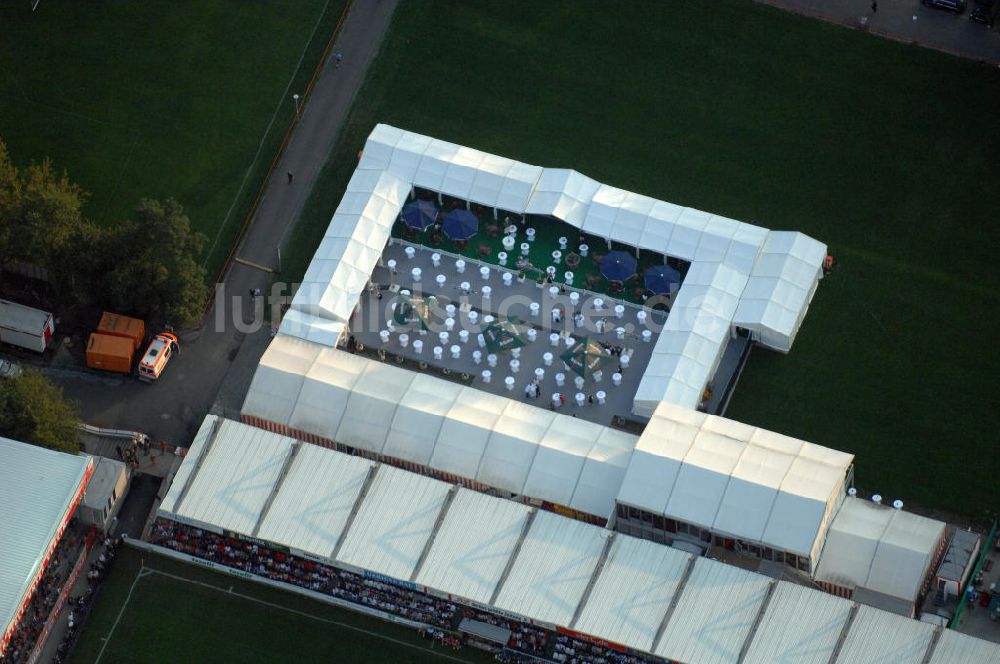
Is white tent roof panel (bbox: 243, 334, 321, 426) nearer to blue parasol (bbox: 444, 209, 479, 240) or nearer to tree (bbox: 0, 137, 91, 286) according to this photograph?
blue parasol (bbox: 444, 209, 479, 240)

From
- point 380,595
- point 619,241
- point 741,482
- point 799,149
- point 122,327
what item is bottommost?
point 380,595

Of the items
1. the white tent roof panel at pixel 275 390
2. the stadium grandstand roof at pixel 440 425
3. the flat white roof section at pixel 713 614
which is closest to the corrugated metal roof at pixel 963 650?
the flat white roof section at pixel 713 614

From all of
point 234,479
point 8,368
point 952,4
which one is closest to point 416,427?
point 234,479

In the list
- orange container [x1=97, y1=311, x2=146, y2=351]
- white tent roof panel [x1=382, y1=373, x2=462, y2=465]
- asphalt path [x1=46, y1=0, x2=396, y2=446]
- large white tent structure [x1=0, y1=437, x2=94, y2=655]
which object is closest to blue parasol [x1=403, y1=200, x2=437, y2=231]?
asphalt path [x1=46, y1=0, x2=396, y2=446]

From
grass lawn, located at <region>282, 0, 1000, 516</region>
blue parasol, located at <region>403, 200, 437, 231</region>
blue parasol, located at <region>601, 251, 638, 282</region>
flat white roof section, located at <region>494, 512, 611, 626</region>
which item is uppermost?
grass lawn, located at <region>282, 0, 1000, 516</region>

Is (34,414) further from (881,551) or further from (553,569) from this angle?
(881,551)

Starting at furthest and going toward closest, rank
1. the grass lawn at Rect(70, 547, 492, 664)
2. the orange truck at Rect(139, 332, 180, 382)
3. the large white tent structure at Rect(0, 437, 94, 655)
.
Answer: the orange truck at Rect(139, 332, 180, 382), the grass lawn at Rect(70, 547, 492, 664), the large white tent structure at Rect(0, 437, 94, 655)
